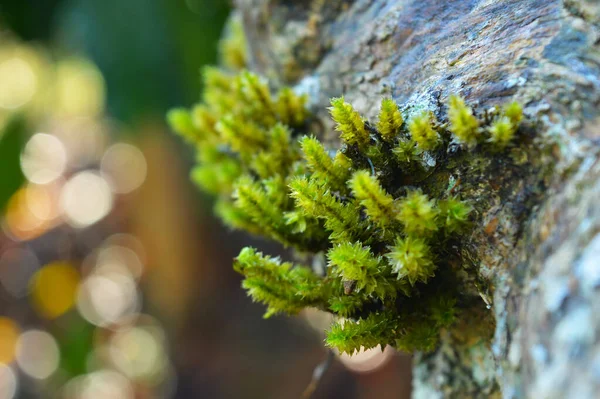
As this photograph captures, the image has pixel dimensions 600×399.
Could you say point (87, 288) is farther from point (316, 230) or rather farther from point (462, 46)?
point (462, 46)

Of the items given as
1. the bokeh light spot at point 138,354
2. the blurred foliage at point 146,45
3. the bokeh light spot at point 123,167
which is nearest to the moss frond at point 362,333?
the blurred foliage at point 146,45

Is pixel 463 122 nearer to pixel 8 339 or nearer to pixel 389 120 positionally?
pixel 389 120

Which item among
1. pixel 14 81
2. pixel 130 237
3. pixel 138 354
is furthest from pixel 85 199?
pixel 138 354

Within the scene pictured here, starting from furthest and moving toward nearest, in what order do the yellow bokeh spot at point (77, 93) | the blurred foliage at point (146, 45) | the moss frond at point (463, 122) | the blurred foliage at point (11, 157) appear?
the yellow bokeh spot at point (77, 93) < the blurred foliage at point (11, 157) < the blurred foliage at point (146, 45) < the moss frond at point (463, 122)

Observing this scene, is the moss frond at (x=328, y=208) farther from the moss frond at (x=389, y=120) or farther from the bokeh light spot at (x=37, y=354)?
the bokeh light spot at (x=37, y=354)

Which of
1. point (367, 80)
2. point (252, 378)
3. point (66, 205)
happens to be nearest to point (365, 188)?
point (367, 80)
